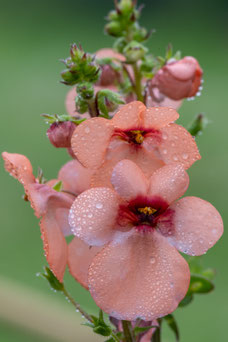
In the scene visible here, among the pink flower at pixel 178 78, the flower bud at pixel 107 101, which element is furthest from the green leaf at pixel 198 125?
the flower bud at pixel 107 101

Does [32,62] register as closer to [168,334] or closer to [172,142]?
[168,334]

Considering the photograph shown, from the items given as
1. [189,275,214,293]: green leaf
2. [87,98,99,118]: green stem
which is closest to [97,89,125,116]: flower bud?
[87,98,99,118]: green stem

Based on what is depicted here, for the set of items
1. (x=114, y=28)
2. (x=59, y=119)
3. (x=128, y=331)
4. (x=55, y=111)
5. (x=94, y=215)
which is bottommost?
(x=128, y=331)

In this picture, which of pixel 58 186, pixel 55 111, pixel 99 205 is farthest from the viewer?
pixel 55 111

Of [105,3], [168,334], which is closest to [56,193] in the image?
[168,334]

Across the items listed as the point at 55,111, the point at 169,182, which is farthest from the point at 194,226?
the point at 55,111

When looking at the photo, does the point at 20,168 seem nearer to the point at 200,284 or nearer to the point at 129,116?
the point at 129,116
